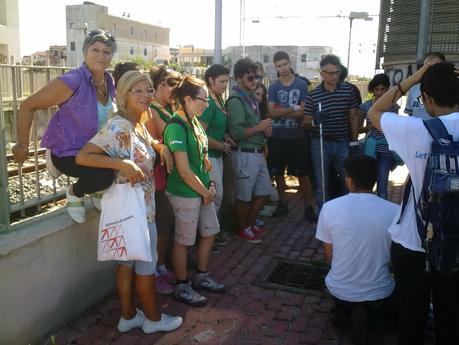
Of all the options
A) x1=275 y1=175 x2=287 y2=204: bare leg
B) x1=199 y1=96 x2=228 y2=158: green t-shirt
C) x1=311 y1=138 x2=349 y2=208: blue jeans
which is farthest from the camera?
x1=275 y1=175 x2=287 y2=204: bare leg

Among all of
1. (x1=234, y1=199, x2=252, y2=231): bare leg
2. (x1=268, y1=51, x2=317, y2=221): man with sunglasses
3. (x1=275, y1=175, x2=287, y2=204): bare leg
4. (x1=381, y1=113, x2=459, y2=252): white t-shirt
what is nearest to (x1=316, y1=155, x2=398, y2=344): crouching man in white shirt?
(x1=381, y1=113, x2=459, y2=252): white t-shirt

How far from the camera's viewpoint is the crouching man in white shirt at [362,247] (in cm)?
339

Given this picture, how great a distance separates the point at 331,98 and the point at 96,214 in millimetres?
3087

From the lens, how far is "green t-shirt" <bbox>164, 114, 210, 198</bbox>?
377 cm

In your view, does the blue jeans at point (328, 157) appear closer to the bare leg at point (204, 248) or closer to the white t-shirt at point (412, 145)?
the bare leg at point (204, 248)

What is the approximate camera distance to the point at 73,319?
3.82 m

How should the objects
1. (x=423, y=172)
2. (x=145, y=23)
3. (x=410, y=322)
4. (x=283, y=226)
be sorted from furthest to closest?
(x=145, y=23)
(x=283, y=226)
(x=410, y=322)
(x=423, y=172)

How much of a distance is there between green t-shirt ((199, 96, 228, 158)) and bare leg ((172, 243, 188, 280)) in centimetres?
123

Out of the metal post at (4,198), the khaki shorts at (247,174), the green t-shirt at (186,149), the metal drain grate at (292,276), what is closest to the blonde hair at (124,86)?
the green t-shirt at (186,149)

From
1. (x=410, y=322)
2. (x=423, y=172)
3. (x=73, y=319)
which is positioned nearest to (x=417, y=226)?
(x=423, y=172)

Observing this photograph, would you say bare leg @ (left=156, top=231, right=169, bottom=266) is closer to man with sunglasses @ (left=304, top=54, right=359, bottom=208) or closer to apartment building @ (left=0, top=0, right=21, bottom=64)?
man with sunglasses @ (left=304, top=54, right=359, bottom=208)

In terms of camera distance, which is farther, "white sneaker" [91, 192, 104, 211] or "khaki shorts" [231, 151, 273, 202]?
"khaki shorts" [231, 151, 273, 202]

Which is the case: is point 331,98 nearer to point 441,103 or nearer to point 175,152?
point 175,152

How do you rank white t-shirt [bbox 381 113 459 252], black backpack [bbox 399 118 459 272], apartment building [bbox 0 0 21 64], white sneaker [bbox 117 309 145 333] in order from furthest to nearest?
apartment building [bbox 0 0 21 64] < white sneaker [bbox 117 309 145 333] < white t-shirt [bbox 381 113 459 252] < black backpack [bbox 399 118 459 272]
